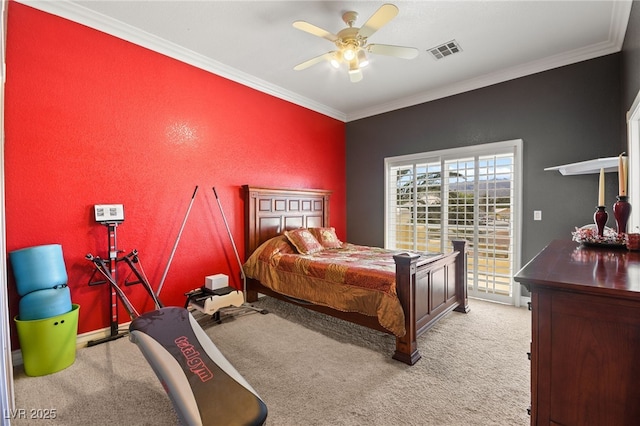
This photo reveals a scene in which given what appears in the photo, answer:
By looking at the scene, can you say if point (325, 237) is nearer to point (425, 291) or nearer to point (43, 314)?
point (425, 291)

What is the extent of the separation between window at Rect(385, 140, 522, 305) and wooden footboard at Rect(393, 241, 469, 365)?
28.7 inches

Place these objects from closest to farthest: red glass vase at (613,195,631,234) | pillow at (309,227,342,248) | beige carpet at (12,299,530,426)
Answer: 1. red glass vase at (613,195,631,234)
2. beige carpet at (12,299,530,426)
3. pillow at (309,227,342,248)

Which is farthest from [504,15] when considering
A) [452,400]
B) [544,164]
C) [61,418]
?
[61,418]

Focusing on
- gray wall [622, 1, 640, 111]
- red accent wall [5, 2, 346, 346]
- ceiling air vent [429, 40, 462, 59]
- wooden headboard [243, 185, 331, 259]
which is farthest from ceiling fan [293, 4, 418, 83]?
wooden headboard [243, 185, 331, 259]

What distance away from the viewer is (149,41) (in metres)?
3.01

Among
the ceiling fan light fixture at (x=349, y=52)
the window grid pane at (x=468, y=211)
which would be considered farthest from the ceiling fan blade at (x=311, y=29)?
the window grid pane at (x=468, y=211)

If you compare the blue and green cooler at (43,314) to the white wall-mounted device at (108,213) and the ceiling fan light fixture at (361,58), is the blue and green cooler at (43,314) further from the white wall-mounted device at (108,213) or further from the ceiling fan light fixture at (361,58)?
the ceiling fan light fixture at (361,58)

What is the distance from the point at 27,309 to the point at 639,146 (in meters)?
5.11

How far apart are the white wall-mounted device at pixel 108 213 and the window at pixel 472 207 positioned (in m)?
3.87

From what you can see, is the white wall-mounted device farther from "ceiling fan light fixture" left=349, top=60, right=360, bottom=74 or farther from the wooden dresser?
the wooden dresser

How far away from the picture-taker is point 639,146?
8.10ft

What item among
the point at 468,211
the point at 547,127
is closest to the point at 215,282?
the point at 468,211

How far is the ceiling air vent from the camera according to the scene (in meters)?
3.13

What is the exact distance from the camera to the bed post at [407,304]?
2.39 meters
